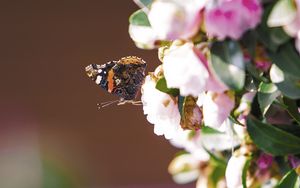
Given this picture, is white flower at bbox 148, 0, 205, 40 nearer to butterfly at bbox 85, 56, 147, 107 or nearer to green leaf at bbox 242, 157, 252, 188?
butterfly at bbox 85, 56, 147, 107

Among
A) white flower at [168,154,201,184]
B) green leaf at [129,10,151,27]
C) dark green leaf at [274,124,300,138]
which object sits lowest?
white flower at [168,154,201,184]

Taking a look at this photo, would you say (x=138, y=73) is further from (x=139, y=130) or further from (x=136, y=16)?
(x=139, y=130)

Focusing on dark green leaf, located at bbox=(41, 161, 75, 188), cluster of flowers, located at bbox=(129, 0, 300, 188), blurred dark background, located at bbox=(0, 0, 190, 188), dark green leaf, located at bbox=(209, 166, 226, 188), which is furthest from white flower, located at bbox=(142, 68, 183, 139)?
blurred dark background, located at bbox=(0, 0, 190, 188)

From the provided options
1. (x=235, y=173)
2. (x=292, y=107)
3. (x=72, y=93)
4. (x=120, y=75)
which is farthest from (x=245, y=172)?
(x=72, y=93)

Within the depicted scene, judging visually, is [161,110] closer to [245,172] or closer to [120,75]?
[120,75]

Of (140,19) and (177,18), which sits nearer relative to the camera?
(177,18)

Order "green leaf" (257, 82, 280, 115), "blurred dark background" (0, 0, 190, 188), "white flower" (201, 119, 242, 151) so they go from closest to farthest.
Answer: "green leaf" (257, 82, 280, 115)
"white flower" (201, 119, 242, 151)
"blurred dark background" (0, 0, 190, 188)

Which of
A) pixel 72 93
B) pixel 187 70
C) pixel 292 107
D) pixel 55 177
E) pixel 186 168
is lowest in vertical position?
pixel 55 177

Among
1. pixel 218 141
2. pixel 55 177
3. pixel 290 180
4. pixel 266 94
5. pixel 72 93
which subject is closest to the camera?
pixel 266 94
